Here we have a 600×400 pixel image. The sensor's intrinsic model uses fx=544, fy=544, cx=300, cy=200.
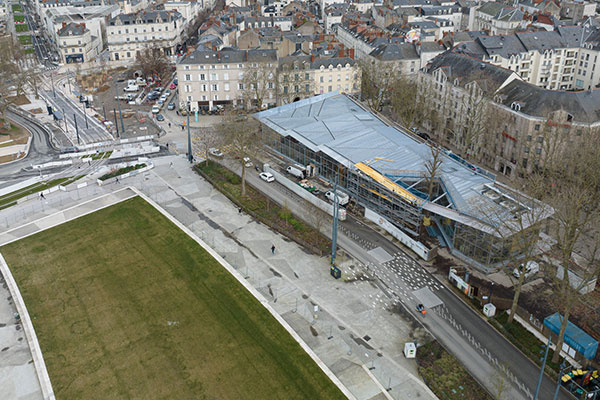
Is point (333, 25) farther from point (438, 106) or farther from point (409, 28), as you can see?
point (438, 106)

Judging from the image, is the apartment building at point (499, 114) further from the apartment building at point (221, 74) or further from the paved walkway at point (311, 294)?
the paved walkway at point (311, 294)

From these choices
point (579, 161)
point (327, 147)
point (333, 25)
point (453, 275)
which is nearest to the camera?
point (453, 275)

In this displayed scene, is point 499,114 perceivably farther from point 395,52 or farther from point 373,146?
point 395,52

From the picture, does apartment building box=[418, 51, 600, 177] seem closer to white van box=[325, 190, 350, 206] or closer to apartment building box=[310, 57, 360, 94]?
apartment building box=[310, 57, 360, 94]

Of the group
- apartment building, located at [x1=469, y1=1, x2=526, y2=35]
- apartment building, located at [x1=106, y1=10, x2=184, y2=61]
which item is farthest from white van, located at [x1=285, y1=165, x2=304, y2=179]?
apartment building, located at [x1=106, y1=10, x2=184, y2=61]

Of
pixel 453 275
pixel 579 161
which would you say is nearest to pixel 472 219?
pixel 453 275

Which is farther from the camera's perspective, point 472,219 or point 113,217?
point 113,217

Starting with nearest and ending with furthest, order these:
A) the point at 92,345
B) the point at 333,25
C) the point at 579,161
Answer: the point at 92,345, the point at 579,161, the point at 333,25
